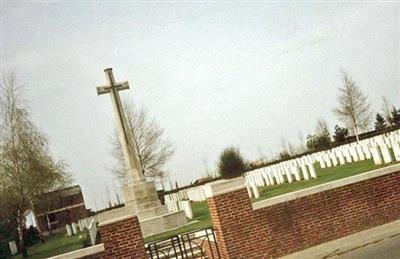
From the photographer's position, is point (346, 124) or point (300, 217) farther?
point (346, 124)

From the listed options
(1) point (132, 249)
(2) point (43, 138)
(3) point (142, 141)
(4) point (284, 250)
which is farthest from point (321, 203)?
(3) point (142, 141)

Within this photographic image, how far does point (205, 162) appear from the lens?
9206 centimetres

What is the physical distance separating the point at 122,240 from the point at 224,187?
249cm

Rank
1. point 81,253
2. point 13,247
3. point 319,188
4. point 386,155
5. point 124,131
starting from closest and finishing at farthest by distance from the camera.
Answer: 1. point 81,253
2. point 319,188
3. point 124,131
4. point 386,155
5. point 13,247

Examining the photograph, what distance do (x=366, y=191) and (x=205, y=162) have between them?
81998 millimetres

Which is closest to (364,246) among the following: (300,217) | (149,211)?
→ (300,217)

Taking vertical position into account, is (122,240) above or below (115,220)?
below

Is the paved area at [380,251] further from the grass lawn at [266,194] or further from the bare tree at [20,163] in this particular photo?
the bare tree at [20,163]

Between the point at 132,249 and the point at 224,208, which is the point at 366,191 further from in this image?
the point at 132,249

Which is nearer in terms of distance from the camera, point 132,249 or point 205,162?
point 132,249

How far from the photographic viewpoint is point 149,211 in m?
16.2

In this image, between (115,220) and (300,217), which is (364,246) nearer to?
(300,217)

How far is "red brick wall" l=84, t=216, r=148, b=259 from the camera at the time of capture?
8.58 m

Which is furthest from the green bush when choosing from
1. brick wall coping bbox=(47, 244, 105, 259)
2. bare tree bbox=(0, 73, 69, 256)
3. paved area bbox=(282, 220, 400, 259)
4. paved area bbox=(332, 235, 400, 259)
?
brick wall coping bbox=(47, 244, 105, 259)
